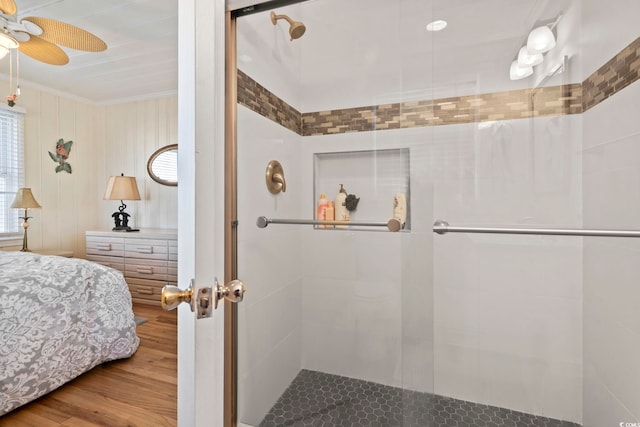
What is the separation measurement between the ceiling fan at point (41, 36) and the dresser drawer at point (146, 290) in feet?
6.64

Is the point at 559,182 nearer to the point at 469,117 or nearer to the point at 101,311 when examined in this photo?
the point at 469,117

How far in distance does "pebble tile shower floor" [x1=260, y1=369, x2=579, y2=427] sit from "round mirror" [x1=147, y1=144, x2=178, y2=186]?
271 centimetres

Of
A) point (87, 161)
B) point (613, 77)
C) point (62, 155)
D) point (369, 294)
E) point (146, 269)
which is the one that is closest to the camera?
point (613, 77)

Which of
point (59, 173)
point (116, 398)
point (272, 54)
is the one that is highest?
point (272, 54)

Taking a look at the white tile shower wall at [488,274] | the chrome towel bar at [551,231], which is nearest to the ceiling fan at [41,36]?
the white tile shower wall at [488,274]

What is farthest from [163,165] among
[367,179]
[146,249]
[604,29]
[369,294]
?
[604,29]

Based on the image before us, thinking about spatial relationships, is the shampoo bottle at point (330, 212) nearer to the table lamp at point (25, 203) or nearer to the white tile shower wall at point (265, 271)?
the white tile shower wall at point (265, 271)

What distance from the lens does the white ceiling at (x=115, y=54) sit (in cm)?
176

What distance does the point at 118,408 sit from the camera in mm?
1446

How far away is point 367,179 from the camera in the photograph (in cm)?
153

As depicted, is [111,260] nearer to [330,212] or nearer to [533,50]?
[330,212]

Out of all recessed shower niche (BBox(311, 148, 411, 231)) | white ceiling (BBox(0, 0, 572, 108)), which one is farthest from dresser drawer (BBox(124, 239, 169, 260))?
recessed shower niche (BBox(311, 148, 411, 231))

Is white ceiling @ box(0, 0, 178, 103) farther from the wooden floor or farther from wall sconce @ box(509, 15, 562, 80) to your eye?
the wooden floor

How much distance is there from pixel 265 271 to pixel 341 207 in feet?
1.75
